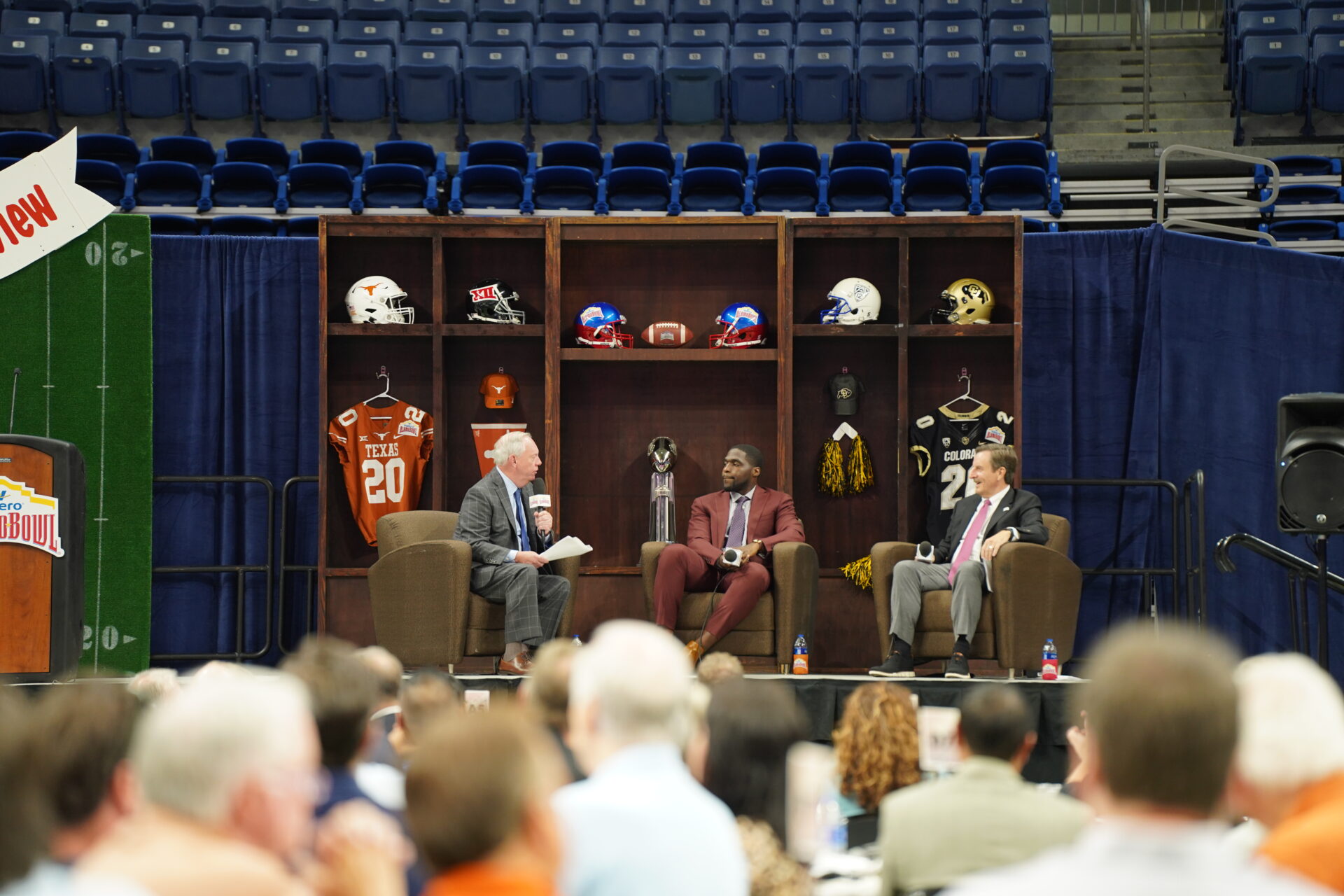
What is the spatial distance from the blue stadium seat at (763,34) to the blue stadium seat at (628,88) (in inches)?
32.2

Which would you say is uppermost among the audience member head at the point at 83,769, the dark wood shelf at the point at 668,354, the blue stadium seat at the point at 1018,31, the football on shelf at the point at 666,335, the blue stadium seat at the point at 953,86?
the blue stadium seat at the point at 1018,31

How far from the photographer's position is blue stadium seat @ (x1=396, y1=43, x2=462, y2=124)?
11930mm

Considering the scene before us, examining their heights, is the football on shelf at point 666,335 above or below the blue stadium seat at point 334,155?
below

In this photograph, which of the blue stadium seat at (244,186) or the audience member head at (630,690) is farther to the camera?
the blue stadium seat at (244,186)

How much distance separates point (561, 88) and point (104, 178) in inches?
145

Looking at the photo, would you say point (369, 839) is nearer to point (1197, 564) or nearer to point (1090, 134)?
point (1197, 564)

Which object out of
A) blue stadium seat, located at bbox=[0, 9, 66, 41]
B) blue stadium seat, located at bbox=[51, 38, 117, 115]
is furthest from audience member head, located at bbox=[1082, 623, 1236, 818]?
blue stadium seat, located at bbox=[0, 9, 66, 41]

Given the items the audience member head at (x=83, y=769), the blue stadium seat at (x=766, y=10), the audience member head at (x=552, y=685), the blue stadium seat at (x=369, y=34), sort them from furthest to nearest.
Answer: the blue stadium seat at (x=766, y=10), the blue stadium seat at (x=369, y=34), the audience member head at (x=552, y=685), the audience member head at (x=83, y=769)

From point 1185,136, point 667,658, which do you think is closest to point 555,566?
point 667,658

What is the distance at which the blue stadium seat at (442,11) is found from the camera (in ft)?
42.8

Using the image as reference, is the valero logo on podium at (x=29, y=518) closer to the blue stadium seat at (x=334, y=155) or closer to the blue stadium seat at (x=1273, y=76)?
the blue stadium seat at (x=334, y=155)

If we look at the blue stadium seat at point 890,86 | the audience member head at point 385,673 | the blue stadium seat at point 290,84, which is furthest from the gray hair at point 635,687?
the blue stadium seat at point 290,84

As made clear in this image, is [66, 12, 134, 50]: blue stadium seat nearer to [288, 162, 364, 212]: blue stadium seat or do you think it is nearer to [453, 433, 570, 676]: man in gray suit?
[288, 162, 364, 212]: blue stadium seat

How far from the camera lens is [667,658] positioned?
7.02 feet
